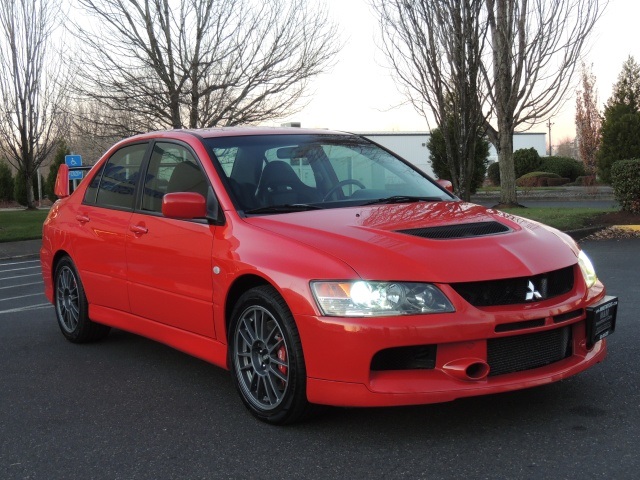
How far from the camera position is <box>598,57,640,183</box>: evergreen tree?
31688mm

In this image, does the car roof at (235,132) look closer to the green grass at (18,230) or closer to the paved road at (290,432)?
the paved road at (290,432)

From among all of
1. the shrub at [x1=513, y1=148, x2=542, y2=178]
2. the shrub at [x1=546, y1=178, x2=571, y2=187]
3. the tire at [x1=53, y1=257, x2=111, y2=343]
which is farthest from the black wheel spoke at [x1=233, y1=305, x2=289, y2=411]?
the shrub at [x1=513, y1=148, x2=542, y2=178]

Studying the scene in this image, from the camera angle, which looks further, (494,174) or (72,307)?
(494,174)

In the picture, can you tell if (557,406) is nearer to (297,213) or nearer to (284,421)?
(284,421)

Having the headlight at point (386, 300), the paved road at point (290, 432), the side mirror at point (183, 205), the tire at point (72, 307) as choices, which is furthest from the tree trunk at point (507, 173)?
the headlight at point (386, 300)

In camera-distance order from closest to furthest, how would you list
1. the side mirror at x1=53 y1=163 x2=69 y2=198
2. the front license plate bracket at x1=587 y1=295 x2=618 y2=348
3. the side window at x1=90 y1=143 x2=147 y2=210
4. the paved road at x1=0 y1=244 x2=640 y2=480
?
the paved road at x1=0 y1=244 x2=640 y2=480, the front license plate bracket at x1=587 y1=295 x2=618 y2=348, the side window at x1=90 y1=143 x2=147 y2=210, the side mirror at x1=53 y1=163 x2=69 y2=198

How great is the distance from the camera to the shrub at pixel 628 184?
16.2m

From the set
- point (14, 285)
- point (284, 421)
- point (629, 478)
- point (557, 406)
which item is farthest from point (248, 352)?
point (14, 285)

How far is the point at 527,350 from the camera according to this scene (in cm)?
392

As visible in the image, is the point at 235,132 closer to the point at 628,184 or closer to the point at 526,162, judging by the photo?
the point at 628,184

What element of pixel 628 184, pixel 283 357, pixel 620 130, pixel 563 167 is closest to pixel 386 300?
pixel 283 357

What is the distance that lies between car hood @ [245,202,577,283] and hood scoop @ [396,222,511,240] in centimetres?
4

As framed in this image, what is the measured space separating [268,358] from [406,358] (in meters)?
0.80

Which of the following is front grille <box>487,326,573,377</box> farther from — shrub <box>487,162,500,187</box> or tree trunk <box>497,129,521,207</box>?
shrub <box>487,162,500,187</box>
